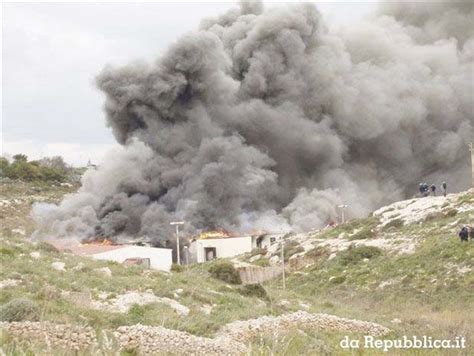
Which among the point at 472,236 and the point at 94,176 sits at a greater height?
the point at 94,176

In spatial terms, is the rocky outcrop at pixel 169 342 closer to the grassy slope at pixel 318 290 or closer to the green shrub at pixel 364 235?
the grassy slope at pixel 318 290

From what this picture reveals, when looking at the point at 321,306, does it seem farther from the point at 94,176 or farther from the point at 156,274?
the point at 94,176

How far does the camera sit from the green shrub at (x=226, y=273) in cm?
2550

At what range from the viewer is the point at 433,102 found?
61000 millimetres

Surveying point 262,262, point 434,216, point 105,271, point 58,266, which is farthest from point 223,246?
point 58,266

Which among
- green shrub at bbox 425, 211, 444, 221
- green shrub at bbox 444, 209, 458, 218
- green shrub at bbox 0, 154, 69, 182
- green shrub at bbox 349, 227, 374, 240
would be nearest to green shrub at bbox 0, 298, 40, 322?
green shrub at bbox 349, 227, 374, 240

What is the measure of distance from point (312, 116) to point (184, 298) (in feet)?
137

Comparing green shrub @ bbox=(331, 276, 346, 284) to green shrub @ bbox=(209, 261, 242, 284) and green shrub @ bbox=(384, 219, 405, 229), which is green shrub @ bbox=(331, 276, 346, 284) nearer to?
green shrub @ bbox=(209, 261, 242, 284)

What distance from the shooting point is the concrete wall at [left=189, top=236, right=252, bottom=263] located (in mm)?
41250

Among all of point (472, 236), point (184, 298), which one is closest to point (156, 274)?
point (184, 298)

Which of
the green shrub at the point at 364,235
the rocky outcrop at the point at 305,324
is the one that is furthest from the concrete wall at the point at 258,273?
the rocky outcrop at the point at 305,324

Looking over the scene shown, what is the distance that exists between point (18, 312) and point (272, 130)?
44052mm

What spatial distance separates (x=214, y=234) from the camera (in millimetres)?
44344

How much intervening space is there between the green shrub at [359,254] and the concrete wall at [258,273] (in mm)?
3809
